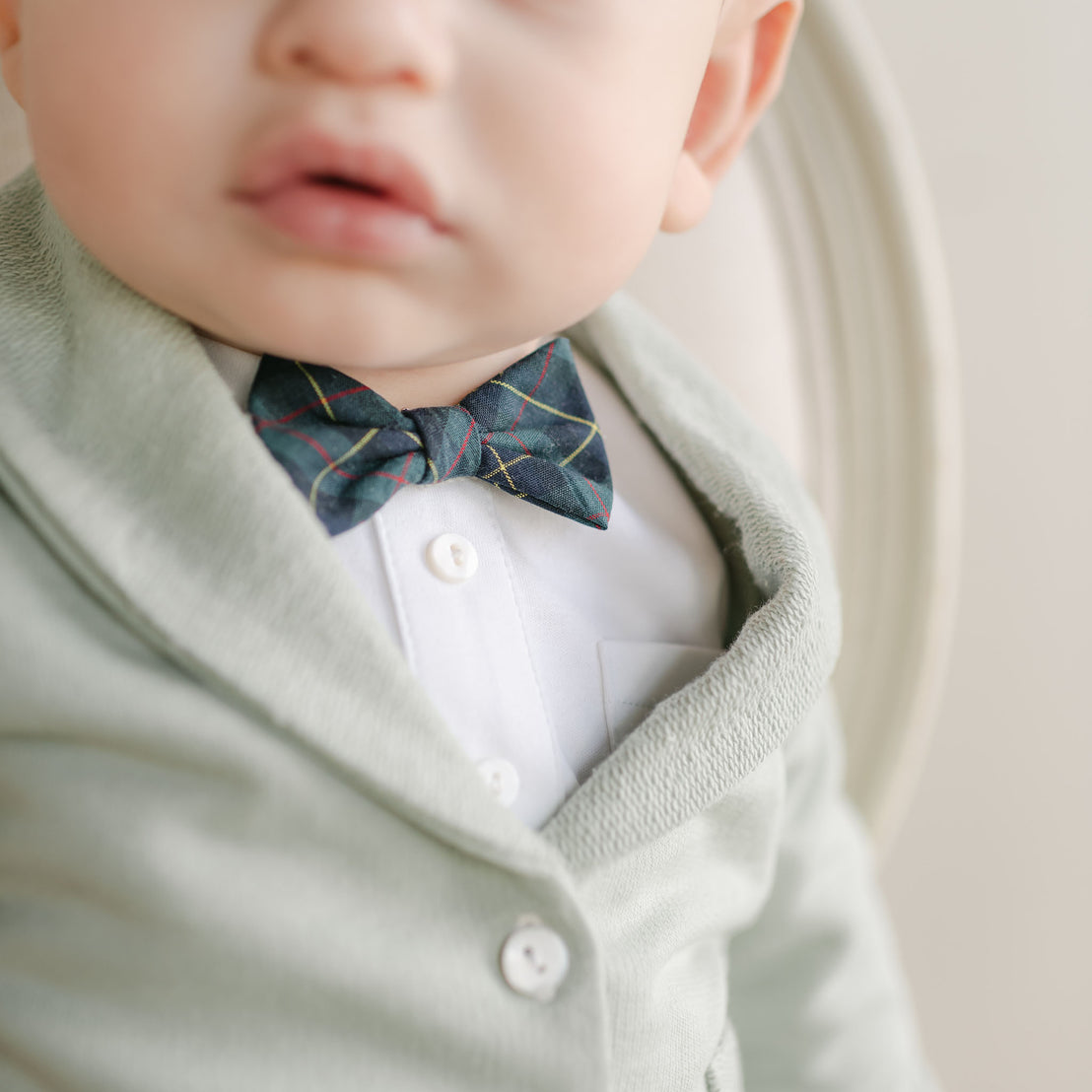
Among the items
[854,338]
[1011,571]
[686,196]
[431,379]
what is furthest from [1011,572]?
[431,379]

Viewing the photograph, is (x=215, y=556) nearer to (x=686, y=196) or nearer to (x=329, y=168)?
(x=329, y=168)

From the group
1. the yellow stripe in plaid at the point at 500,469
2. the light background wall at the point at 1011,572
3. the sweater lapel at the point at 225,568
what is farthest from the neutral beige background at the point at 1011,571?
the sweater lapel at the point at 225,568

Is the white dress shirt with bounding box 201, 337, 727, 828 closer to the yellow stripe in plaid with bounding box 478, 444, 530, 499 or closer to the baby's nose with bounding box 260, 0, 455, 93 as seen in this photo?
the yellow stripe in plaid with bounding box 478, 444, 530, 499

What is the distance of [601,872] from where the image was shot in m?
0.51

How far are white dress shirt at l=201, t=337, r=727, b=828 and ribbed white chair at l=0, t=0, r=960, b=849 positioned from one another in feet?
0.88

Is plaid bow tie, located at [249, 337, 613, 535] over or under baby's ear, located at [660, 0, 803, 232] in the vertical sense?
under

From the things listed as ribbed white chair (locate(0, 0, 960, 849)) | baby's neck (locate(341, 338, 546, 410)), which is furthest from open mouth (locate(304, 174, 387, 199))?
ribbed white chair (locate(0, 0, 960, 849))

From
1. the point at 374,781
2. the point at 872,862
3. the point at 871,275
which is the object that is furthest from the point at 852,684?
the point at 374,781

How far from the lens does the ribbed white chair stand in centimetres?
82

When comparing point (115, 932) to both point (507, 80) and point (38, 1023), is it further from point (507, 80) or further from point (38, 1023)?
point (507, 80)

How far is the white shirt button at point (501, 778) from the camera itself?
1.60 feet

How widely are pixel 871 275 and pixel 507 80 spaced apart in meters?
0.49

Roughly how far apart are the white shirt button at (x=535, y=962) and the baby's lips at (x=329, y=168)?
0.97 feet

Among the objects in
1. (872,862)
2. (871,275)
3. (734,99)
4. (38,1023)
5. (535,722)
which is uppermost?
(734,99)
